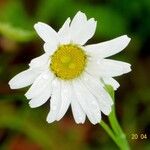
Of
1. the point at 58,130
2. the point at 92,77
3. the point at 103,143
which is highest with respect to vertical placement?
the point at 92,77

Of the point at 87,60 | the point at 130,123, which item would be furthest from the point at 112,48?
the point at 130,123

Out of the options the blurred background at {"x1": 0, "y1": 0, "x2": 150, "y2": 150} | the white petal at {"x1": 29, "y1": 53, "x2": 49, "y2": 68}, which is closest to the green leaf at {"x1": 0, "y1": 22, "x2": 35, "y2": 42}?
the blurred background at {"x1": 0, "y1": 0, "x2": 150, "y2": 150}

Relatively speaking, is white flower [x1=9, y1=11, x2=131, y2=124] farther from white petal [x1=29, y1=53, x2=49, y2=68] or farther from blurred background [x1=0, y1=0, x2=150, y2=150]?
blurred background [x1=0, y1=0, x2=150, y2=150]

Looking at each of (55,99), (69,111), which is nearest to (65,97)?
(55,99)

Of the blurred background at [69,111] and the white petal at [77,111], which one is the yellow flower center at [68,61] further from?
the blurred background at [69,111]

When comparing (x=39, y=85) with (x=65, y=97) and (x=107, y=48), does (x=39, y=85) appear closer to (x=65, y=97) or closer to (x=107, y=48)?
(x=65, y=97)

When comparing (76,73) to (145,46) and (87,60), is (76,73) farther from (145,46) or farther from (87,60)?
(145,46)
